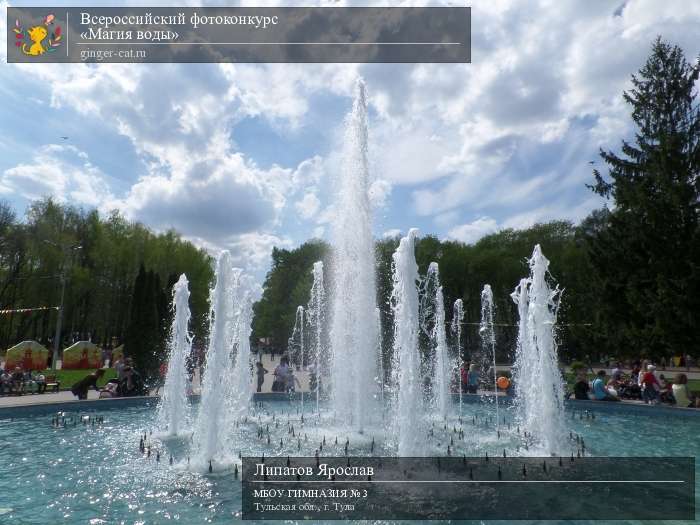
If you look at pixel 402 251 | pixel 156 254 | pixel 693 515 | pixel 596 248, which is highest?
pixel 156 254

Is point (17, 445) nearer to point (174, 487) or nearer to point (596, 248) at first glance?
point (174, 487)

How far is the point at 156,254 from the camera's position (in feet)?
155

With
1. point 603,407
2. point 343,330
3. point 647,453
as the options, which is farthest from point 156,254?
point 647,453

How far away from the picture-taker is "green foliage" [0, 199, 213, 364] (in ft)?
129

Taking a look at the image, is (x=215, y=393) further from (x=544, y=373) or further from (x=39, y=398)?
(x=39, y=398)

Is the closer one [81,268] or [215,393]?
[215,393]

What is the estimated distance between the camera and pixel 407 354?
9.11m

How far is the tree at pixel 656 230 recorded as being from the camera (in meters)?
19.2

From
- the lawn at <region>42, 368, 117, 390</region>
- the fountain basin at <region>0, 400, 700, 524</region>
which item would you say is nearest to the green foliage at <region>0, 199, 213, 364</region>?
the lawn at <region>42, 368, 117, 390</region>

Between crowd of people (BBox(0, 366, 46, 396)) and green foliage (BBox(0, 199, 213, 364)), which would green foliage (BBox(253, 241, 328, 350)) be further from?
crowd of people (BBox(0, 366, 46, 396))

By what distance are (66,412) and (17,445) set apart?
4453 millimetres

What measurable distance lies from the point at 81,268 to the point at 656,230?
4316 cm

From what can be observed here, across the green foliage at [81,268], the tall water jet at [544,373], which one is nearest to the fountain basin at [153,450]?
the tall water jet at [544,373]

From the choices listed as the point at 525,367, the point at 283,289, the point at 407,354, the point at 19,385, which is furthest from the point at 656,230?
the point at 283,289
